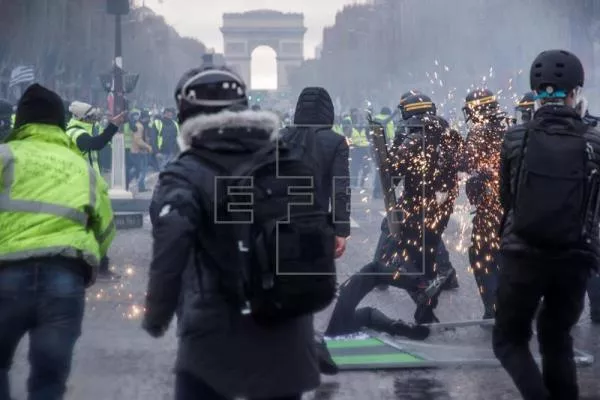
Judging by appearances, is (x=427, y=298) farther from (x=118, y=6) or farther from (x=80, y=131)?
(x=118, y=6)

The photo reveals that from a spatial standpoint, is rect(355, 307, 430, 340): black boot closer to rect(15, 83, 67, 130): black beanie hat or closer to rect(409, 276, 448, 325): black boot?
rect(409, 276, 448, 325): black boot

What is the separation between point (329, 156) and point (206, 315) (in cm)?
397

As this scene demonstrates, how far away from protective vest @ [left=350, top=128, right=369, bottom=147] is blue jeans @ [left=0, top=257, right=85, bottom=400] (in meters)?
25.1

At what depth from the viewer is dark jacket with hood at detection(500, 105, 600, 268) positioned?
602 cm

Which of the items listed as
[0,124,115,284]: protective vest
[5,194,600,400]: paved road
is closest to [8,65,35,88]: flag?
[5,194,600,400]: paved road

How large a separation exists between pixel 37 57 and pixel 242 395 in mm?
46423

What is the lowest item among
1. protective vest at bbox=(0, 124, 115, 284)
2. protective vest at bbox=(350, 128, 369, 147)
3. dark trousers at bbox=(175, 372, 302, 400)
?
dark trousers at bbox=(175, 372, 302, 400)

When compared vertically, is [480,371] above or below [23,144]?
below

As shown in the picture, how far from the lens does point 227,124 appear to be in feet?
15.6

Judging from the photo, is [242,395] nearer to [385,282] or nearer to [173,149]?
[385,282]

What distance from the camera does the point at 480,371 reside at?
324 inches

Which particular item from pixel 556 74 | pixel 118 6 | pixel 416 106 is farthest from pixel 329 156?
pixel 118 6

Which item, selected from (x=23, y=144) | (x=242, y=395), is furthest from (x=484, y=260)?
(x=242, y=395)

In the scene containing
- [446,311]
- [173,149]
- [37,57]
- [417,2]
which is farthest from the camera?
[417,2]
